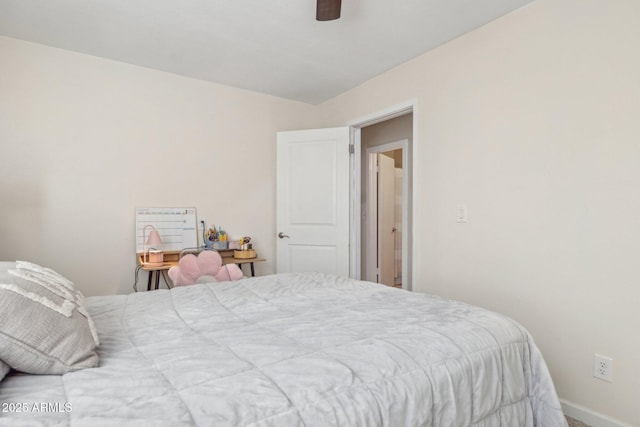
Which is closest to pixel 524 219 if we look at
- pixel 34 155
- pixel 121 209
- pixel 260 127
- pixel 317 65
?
pixel 317 65

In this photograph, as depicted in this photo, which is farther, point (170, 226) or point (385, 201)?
point (385, 201)

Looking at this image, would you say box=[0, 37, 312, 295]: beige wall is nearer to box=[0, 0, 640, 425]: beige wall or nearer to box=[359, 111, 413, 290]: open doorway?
box=[0, 0, 640, 425]: beige wall

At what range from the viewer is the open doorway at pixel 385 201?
4281mm

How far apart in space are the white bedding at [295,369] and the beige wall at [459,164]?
33.6 inches

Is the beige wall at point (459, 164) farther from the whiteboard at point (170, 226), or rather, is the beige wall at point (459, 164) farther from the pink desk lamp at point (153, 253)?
the pink desk lamp at point (153, 253)

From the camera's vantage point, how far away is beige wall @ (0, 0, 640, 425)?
1.89 metres

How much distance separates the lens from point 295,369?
964mm

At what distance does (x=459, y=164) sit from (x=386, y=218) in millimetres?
2718

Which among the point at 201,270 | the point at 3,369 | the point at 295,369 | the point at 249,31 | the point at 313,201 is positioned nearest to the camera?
the point at 3,369

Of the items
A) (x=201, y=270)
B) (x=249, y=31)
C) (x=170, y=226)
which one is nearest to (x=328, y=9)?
(x=249, y=31)

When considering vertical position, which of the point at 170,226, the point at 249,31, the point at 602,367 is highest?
the point at 249,31

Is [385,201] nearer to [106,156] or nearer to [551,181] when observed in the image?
[551,181]

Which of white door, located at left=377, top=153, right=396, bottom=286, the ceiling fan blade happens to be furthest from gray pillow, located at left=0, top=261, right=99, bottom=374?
white door, located at left=377, top=153, right=396, bottom=286

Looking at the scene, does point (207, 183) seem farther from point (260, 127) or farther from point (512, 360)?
point (512, 360)
